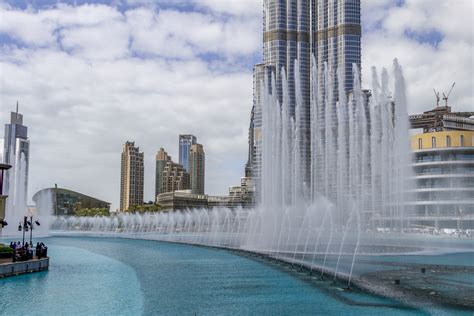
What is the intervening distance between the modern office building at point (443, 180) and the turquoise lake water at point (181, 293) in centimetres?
7486

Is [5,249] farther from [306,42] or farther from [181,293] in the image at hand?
[306,42]

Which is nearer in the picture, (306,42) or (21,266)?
(21,266)

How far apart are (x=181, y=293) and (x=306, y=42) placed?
145333 millimetres

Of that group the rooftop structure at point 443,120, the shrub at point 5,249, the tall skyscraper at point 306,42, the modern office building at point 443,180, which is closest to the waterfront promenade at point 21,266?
the shrub at point 5,249

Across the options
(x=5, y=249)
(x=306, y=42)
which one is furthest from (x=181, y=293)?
(x=306, y=42)

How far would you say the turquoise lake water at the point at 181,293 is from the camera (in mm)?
25219

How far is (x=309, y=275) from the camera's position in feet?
120

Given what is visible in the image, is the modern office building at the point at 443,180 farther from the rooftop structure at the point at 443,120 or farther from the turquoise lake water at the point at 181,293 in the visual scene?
the turquoise lake water at the point at 181,293

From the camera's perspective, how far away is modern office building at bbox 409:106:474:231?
351 ft

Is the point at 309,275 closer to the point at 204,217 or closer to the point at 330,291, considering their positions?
the point at 330,291

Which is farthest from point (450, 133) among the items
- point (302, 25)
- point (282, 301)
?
point (282, 301)

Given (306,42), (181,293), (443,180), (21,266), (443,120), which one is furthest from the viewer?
(306,42)

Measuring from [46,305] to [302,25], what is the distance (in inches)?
5996

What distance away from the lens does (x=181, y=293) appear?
30.0 metres
